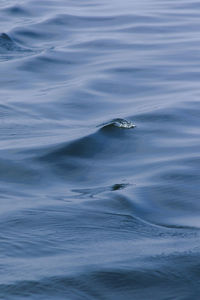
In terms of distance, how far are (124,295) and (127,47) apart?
5.18 metres

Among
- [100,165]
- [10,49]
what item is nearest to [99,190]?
[100,165]

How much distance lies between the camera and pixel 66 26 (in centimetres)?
865

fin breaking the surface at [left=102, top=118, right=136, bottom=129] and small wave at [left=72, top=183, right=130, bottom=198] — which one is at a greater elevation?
fin breaking the surface at [left=102, top=118, right=136, bottom=129]

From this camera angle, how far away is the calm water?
2.63 m

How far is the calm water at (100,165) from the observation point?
2631 mm

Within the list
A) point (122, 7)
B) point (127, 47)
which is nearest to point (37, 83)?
point (127, 47)

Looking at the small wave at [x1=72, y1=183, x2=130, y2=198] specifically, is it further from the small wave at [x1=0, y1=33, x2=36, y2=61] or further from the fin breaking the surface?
the small wave at [x1=0, y1=33, x2=36, y2=61]

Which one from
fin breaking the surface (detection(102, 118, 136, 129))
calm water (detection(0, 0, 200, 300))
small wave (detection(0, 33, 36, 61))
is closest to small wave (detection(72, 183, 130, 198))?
calm water (detection(0, 0, 200, 300))

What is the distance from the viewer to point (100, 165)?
4.02 m

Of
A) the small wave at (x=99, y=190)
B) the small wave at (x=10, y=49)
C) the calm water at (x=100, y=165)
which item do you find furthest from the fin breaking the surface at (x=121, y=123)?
the small wave at (x=10, y=49)

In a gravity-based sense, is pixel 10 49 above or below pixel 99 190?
above

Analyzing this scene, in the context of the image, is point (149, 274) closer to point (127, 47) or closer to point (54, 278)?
point (54, 278)

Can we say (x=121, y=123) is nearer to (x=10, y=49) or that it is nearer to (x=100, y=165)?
(x=100, y=165)

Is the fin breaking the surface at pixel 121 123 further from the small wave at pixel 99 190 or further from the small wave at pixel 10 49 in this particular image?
the small wave at pixel 10 49
